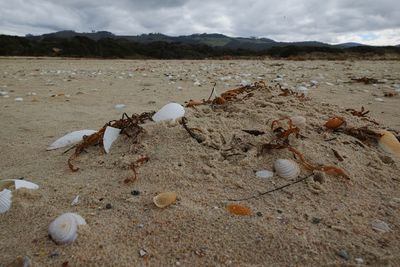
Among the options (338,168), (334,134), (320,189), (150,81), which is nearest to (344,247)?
(320,189)

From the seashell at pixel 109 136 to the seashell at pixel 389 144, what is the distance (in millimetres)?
2029

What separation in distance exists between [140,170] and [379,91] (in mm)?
5035

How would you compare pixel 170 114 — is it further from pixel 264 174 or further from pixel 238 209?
pixel 238 209

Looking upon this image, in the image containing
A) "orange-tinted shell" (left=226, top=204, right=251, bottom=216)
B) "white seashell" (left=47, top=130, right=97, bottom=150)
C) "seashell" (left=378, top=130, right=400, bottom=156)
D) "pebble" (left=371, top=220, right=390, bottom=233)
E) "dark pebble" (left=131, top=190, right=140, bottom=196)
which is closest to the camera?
"pebble" (left=371, top=220, right=390, bottom=233)

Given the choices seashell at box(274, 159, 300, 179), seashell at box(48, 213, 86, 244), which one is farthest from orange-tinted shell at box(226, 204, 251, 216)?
seashell at box(48, 213, 86, 244)

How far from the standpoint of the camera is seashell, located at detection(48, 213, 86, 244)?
1.48 meters

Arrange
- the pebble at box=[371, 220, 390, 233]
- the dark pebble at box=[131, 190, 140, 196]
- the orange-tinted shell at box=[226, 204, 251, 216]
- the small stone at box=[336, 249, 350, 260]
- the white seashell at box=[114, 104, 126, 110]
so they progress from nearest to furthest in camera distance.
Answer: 1. the small stone at box=[336, 249, 350, 260]
2. the pebble at box=[371, 220, 390, 233]
3. the orange-tinted shell at box=[226, 204, 251, 216]
4. the dark pebble at box=[131, 190, 140, 196]
5. the white seashell at box=[114, 104, 126, 110]

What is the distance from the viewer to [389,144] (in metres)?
2.46

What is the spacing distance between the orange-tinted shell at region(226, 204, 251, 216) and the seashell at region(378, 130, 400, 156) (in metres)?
1.37

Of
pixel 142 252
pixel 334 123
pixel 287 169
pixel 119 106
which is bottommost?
pixel 119 106

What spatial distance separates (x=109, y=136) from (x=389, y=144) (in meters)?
2.12

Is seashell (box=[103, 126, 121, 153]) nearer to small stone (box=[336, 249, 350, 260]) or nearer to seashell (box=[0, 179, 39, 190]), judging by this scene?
seashell (box=[0, 179, 39, 190])

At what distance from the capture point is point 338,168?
2.08 metres

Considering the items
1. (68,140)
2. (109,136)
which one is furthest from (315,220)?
(68,140)
